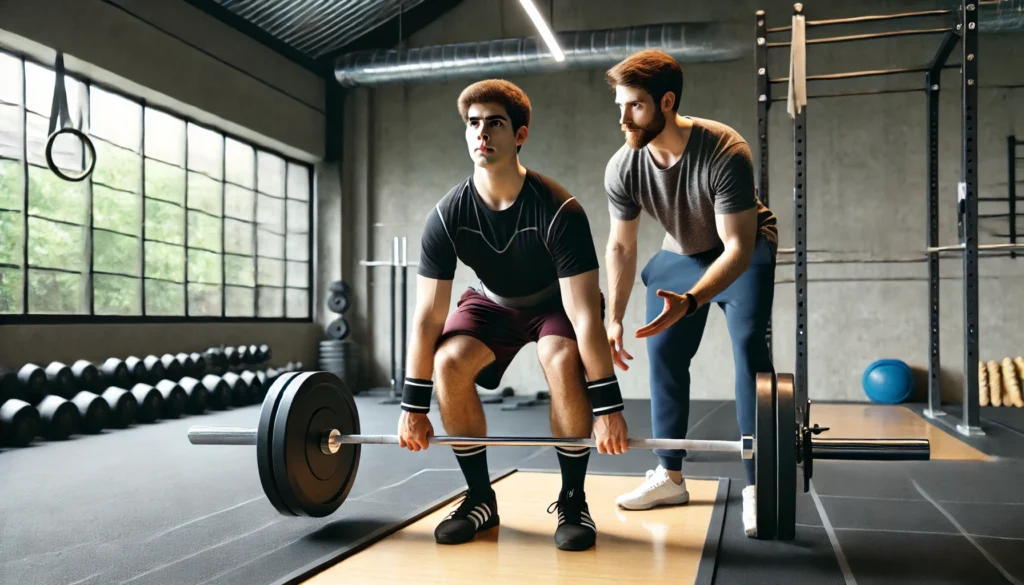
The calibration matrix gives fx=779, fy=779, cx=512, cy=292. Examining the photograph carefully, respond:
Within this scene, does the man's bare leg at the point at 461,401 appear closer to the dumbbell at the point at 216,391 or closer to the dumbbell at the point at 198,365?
the dumbbell at the point at 216,391

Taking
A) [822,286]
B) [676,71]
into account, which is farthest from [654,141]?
[822,286]

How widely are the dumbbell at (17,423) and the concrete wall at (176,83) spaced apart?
0.54 m

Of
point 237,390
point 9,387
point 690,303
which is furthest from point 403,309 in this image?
point 690,303

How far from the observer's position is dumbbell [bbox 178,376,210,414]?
17.8 feet

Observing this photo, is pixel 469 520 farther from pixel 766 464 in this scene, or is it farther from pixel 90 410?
pixel 90 410

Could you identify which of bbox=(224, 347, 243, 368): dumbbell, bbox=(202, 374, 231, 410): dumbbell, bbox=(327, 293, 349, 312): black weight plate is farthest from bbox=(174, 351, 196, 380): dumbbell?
bbox=(327, 293, 349, 312): black weight plate

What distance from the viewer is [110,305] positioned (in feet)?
18.0

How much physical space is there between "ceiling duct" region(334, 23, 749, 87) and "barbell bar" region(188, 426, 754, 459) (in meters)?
5.08

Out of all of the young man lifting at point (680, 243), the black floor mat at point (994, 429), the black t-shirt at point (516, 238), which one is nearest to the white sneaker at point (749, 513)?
the young man lifting at point (680, 243)

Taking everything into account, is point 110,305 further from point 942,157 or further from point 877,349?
point 942,157

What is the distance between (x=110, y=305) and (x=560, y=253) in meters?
4.52

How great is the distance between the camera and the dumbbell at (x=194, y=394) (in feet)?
17.8

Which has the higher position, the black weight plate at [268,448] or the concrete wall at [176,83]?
the concrete wall at [176,83]

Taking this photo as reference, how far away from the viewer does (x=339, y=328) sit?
24.6ft
